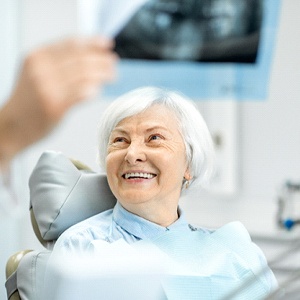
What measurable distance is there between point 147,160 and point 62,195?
288 millimetres

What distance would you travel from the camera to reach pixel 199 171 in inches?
78.7

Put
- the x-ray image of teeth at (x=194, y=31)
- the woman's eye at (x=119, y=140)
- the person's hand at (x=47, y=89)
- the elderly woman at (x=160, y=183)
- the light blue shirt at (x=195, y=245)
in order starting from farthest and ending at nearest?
the x-ray image of teeth at (x=194, y=31)
the woman's eye at (x=119, y=140)
the elderly woman at (x=160, y=183)
the light blue shirt at (x=195, y=245)
the person's hand at (x=47, y=89)

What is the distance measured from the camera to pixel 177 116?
1.94 meters

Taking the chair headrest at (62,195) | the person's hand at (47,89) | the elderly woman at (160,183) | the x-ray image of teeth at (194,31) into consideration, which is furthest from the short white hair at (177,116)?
the x-ray image of teeth at (194,31)

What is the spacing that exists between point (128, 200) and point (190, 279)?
33cm

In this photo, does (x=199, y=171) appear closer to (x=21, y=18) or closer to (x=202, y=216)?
(x=202, y=216)

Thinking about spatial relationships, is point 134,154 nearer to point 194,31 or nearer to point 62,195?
point 62,195

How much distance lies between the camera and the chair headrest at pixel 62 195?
1983mm

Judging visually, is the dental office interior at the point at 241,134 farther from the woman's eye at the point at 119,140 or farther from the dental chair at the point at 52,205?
the woman's eye at the point at 119,140

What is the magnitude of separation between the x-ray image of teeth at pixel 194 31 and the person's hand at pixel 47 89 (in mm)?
2750

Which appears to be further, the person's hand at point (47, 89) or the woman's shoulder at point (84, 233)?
the woman's shoulder at point (84, 233)

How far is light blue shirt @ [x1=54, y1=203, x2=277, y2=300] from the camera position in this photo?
1.73 m

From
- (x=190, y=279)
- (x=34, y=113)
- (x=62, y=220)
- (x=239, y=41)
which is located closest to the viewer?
(x=34, y=113)

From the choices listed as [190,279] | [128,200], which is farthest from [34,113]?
[128,200]
